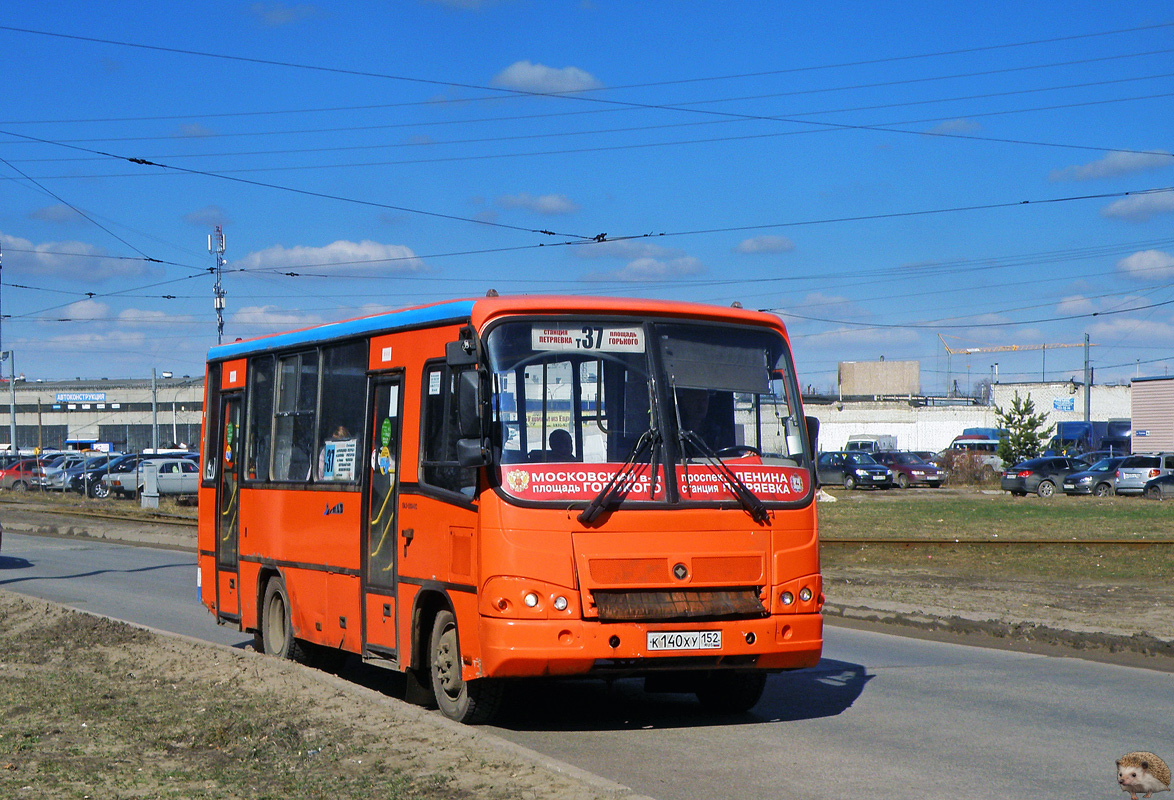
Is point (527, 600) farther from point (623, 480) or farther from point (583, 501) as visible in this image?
point (623, 480)

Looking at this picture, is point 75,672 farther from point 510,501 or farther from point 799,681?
point 799,681

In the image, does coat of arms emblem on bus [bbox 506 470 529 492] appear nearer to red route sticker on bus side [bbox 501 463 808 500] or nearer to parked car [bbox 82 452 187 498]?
red route sticker on bus side [bbox 501 463 808 500]

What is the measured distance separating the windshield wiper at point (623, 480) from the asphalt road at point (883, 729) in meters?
1.41

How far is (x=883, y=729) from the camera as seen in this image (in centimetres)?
846

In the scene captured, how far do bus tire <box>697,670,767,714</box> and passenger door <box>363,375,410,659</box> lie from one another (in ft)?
7.33

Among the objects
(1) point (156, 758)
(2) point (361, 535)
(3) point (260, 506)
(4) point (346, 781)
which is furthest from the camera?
(3) point (260, 506)

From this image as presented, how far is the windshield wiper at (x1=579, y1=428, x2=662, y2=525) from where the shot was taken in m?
8.01

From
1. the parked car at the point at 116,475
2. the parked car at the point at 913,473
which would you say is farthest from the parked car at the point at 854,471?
the parked car at the point at 116,475

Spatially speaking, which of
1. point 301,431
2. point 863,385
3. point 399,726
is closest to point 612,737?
point 399,726

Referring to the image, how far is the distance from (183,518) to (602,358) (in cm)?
2974

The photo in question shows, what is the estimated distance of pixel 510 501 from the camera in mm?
7961

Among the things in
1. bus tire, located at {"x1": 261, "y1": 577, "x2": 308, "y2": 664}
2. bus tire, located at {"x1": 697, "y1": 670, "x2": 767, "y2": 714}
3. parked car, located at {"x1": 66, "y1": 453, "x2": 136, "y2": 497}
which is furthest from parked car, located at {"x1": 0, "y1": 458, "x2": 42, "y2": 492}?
bus tire, located at {"x1": 697, "y1": 670, "x2": 767, "y2": 714}

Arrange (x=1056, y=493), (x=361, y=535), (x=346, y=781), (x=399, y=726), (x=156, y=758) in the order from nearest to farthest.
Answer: (x=346, y=781) < (x=156, y=758) < (x=399, y=726) < (x=361, y=535) < (x=1056, y=493)

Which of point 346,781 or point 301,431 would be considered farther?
point 301,431
